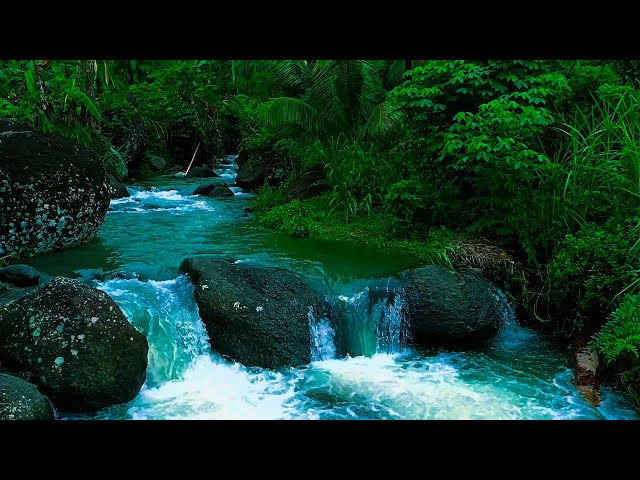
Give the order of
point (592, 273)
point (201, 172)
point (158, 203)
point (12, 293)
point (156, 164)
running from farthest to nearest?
point (156, 164) → point (201, 172) → point (158, 203) → point (592, 273) → point (12, 293)

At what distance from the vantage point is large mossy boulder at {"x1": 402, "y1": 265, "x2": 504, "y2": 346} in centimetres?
696

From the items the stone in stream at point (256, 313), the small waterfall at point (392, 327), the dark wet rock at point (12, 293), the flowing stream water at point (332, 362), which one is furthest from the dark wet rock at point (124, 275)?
the small waterfall at point (392, 327)

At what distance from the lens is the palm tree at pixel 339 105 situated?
11.3 metres

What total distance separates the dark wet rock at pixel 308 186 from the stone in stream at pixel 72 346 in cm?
665

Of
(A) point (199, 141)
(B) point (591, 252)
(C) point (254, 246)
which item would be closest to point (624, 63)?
(B) point (591, 252)

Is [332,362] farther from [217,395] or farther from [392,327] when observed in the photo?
[217,395]

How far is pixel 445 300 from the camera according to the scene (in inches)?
277

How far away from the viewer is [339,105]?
11609 millimetres

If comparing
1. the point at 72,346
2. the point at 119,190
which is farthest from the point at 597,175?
the point at 119,190

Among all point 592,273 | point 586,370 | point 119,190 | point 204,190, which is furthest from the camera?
point 204,190

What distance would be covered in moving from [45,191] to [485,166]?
6.26 m

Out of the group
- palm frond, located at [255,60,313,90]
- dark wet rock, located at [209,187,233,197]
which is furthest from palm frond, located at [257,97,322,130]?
dark wet rock, located at [209,187,233,197]

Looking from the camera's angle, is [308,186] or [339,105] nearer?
[339,105]

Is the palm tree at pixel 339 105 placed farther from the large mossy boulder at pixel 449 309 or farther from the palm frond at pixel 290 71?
the large mossy boulder at pixel 449 309
